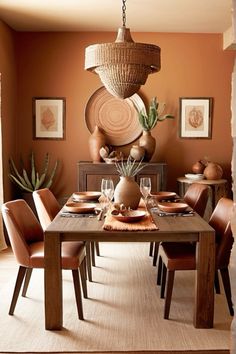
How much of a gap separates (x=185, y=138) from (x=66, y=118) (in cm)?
160

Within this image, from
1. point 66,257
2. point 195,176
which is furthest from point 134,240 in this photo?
point 195,176

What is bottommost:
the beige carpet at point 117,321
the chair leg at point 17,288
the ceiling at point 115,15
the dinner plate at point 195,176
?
the beige carpet at point 117,321

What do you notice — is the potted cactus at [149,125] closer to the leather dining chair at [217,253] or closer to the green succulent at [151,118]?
the green succulent at [151,118]

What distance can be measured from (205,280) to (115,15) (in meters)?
3.18

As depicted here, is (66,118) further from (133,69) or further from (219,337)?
(219,337)

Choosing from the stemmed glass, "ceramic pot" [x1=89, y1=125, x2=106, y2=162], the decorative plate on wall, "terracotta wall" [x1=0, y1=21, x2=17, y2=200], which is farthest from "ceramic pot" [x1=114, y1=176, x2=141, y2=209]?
the decorative plate on wall

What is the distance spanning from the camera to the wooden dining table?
261 centimetres

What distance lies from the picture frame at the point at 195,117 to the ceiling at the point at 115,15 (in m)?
0.88

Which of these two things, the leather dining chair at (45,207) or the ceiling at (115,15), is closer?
the leather dining chair at (45,207)

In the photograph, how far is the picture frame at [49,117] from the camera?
214 inches

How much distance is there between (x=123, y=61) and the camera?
Answer: 2.89 metres

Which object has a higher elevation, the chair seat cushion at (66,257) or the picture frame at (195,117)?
the picture frame at (195,117)

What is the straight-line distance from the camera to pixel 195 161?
5.55 metres

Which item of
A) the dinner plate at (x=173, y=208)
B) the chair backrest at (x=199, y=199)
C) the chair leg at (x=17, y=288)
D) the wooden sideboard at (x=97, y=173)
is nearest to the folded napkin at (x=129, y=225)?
the dinner plate at (x=173, y=208)
